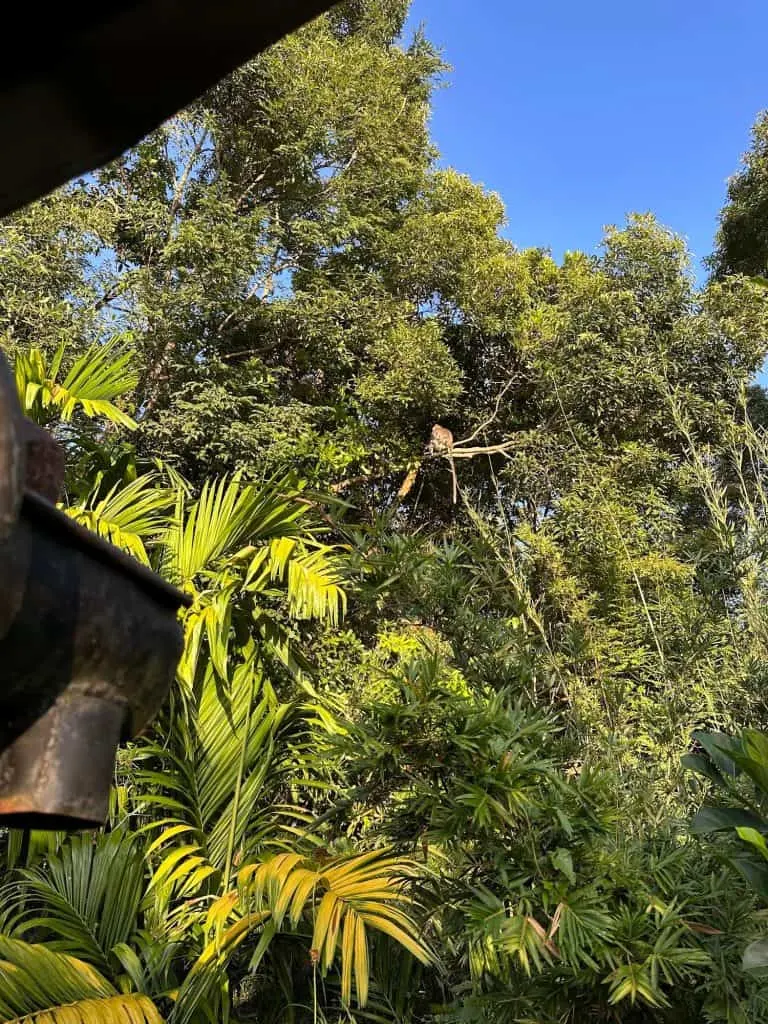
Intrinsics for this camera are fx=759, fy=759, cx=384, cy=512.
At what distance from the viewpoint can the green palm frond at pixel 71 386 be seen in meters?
3.25

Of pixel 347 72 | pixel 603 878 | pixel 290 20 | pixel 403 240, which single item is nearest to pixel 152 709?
pixel 290 20

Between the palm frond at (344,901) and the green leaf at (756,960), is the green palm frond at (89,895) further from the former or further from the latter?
the green leaf at (756,960)

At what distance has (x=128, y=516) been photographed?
339 cm

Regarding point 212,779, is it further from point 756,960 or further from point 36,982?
point 756,960

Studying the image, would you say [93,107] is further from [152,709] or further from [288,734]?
[288,734]

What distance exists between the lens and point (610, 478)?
5.66 metres

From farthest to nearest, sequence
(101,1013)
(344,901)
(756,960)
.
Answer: (344,901) < (101,1013) < (756,960)

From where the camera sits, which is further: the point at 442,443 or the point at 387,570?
the point at 442,443

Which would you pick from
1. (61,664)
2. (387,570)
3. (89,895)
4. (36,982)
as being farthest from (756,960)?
(89,895)

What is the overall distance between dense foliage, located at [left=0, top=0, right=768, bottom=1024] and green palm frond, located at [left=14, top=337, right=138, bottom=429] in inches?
0.8

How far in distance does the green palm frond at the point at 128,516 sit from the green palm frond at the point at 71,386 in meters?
0.33

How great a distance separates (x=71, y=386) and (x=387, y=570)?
217cm

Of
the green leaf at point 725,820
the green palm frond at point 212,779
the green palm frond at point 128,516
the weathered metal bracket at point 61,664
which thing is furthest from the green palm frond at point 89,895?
the weathered metal bracket at point 61,664

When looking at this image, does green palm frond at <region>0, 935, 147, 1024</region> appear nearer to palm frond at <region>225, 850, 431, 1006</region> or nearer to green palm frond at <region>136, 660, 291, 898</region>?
palm frond at <region>225, 850, 431, 1006</region>
